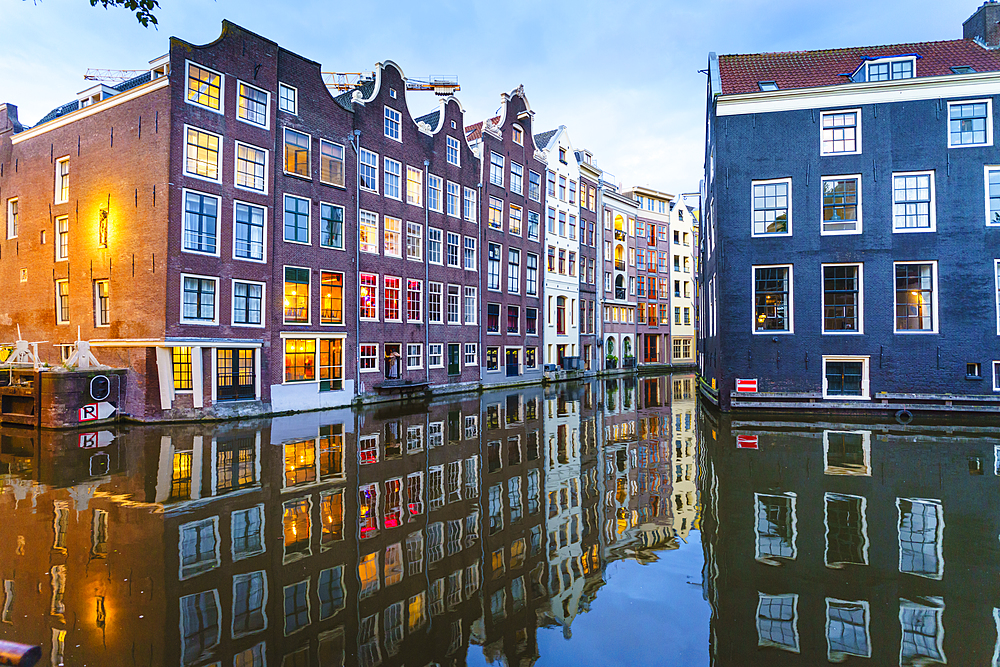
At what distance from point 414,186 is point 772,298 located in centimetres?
1996

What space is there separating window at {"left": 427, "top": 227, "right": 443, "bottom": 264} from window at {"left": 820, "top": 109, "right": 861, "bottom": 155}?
20.3m

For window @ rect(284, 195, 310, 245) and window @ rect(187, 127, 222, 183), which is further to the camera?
window @ rect(284, 195, 310, 245)

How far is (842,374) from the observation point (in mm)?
23344

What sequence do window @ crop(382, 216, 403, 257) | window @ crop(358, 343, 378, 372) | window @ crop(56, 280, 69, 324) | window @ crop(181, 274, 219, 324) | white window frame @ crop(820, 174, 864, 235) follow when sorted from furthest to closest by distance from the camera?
window @ crop(382, 216, 403, 257)
window @ crop(358, 343, 378, 372)
window @ crop(56, 280, 69, 324)
white window frame @ crop(820, 174, 864, 235)
window @ crop(181, 274, 219, 324)

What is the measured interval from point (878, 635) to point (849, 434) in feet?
47.0

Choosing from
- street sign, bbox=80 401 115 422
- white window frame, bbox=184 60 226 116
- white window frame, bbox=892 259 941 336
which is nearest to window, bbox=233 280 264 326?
street sign, bbox=80 401 115 422

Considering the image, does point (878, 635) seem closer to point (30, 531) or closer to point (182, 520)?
point (182, 520)

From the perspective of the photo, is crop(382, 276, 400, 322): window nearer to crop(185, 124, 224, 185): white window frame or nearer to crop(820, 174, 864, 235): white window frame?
crop(185, 124, 224, 185): white window frame

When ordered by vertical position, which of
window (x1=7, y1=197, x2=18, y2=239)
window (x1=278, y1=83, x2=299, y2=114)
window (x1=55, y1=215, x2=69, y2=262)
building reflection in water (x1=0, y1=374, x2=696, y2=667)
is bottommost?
building reflection in water (x1=0, y1=374, x2=696, y2=667)

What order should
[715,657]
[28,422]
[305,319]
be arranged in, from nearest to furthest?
[715,657] → [28,422] → [305,319]

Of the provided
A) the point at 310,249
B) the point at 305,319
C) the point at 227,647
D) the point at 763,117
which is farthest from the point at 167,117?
the point at 763,117

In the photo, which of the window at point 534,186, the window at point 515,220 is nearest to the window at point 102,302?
the window at point 515,220

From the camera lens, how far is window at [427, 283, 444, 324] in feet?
108

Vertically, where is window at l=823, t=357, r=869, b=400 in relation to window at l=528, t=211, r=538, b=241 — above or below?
below
